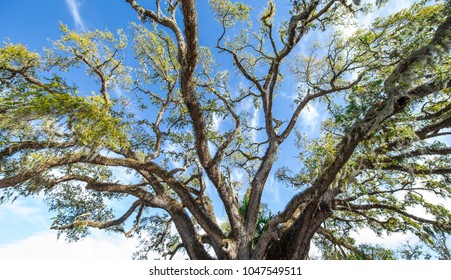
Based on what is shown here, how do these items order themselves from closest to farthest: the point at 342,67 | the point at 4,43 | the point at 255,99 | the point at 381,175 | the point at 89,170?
1. the point at 4,43
2. the point at 381,175
3. the point at 89,170
4. the point at 342,67
5. the point at 255,99

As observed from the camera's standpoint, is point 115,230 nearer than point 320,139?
No

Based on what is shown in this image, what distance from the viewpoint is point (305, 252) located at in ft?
22.5

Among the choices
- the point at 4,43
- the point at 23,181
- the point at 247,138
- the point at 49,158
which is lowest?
the point at 23,181

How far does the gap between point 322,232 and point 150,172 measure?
555 centimetres

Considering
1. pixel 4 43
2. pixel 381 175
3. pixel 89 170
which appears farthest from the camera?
pixel 89 170

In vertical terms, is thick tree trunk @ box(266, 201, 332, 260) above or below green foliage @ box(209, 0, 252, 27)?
below

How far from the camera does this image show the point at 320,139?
685 centimetres

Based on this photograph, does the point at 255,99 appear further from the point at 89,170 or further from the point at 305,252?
the point at 89,170

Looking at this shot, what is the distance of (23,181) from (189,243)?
156 inches

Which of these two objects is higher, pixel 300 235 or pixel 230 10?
pixel 230 10

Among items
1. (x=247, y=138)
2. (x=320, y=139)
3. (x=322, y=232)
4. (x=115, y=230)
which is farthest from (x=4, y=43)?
(x=322, y=232)

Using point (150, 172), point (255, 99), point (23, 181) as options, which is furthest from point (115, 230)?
point (255, 99)

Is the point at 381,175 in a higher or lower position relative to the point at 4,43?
lower

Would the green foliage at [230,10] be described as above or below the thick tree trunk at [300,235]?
above
